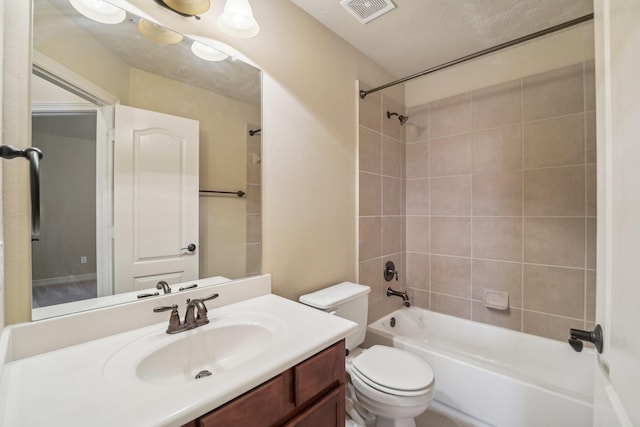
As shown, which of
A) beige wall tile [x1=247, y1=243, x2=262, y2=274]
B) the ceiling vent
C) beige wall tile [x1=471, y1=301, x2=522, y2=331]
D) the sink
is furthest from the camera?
beige wall tile [x1=471, y1=301, x2=522, y2=331]

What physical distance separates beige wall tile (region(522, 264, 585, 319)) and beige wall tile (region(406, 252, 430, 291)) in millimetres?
692

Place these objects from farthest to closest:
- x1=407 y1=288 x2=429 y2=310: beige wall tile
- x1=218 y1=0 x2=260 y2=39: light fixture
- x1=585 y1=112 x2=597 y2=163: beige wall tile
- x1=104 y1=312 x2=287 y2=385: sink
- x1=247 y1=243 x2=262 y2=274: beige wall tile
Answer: x1=407 y1=288 x2=429 y2=310: beige wall tile
x1=585 y1=112 x2=597 y2=163: beige wall tile
x1=247 y1=243 x2=262 y2=274: beige wall tile
x1=218 y1=0 x2=260 y2=39: light fixture
x1=104 y1=312 x2=287 y2=385: sink

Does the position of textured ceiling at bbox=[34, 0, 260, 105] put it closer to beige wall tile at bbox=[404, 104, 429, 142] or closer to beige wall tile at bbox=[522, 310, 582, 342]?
beige wall tile at bbox=[404, 104, 429, 142]

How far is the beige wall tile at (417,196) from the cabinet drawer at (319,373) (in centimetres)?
170

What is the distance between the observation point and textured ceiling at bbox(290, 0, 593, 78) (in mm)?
1524

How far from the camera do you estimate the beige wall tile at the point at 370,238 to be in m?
1.97

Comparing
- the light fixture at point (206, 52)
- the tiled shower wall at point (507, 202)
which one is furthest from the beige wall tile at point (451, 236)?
the light fixture at point (206, 52)

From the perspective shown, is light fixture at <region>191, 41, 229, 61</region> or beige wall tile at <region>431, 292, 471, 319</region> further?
beige wall tile at <region>431, 292, 471, 319</region>

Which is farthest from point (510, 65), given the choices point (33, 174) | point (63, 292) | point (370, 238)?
point (63, 292)

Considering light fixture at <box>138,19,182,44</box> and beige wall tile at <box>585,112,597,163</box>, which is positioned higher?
light fixture at <box>138,19,182,44</box>

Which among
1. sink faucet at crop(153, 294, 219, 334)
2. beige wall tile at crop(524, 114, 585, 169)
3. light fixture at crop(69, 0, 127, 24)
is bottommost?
sink faucet at crop(153, 294, 219, 334)

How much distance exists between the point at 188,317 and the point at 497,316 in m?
2.14

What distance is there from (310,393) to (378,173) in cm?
165

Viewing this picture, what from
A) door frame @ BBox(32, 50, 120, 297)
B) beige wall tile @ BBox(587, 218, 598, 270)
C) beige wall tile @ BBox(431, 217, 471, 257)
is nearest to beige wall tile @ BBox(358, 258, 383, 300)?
beige wall tile @ BBox(431, 217, 471, 257)
